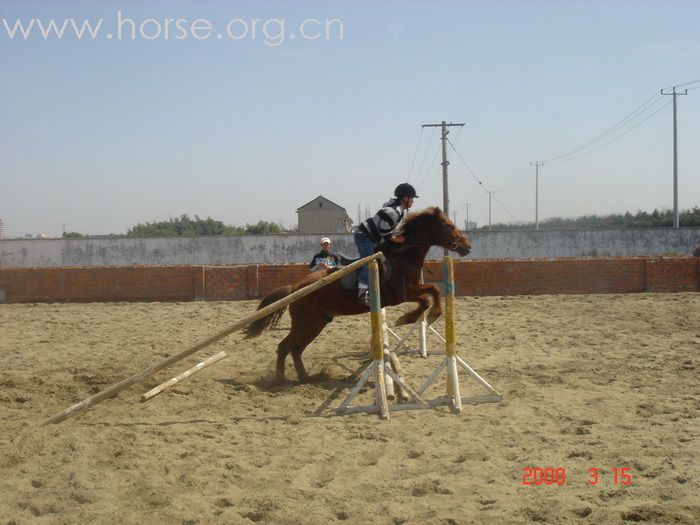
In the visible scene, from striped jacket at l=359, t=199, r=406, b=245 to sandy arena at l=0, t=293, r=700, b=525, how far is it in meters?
1.65

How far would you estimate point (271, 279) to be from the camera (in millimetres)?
14648

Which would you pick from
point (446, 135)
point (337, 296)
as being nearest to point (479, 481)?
point (337, 296)

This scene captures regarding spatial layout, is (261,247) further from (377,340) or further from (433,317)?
(377,340)

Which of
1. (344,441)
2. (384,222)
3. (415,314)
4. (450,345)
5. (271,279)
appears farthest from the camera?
(271,279)

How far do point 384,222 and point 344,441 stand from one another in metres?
2.44

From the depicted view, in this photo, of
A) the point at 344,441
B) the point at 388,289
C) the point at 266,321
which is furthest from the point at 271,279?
the point at 344,441

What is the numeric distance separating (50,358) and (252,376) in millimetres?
2831

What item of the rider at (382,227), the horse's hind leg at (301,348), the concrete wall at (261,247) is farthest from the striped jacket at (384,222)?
the concrete wall at (261,247)

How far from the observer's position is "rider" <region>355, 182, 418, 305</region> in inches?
253

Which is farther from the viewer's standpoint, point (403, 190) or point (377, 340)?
point (403, 190)

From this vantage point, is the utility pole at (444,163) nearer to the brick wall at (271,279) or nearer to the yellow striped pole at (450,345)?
the brick wall at (271,279)

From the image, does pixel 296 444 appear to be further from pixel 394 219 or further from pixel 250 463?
pixel 394 219

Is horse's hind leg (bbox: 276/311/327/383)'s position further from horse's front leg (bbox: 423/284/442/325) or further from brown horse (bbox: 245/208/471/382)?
horse's front leg (bbox: 423/284/442/325)

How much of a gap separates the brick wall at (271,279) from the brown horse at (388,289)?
736 cm
